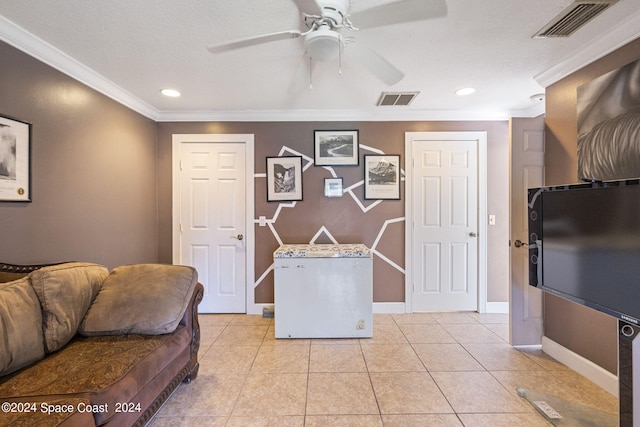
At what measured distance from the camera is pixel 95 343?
159 centimetres

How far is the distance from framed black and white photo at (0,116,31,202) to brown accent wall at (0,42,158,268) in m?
0.05

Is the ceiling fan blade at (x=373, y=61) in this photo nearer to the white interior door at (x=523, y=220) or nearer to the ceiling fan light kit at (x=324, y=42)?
the ceiling fan light kit at (x=324, y=42)

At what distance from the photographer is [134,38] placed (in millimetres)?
1810

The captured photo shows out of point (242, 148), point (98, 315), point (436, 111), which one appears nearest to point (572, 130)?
point (436, 111)

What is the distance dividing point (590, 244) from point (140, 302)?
2.61 metres

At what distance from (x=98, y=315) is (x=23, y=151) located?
47.4 inches

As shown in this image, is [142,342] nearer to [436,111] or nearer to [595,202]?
[595,202]

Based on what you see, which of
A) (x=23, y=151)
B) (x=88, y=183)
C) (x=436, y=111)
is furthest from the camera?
(x=436, y=111)

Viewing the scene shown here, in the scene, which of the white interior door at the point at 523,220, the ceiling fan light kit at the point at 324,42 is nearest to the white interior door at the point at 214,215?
the ceiling fan light kit at the point at 324,42

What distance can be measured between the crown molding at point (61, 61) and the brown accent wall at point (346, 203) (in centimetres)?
65

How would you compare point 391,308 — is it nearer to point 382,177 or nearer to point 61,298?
point 382,177

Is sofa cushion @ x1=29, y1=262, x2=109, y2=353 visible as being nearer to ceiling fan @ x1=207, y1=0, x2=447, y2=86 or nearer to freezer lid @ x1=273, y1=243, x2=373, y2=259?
freezer lid @ x1=273, y1=243, x2=373, y2=259

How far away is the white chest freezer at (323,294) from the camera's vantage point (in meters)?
2.60

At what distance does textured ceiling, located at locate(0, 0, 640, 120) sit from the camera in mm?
1567
